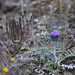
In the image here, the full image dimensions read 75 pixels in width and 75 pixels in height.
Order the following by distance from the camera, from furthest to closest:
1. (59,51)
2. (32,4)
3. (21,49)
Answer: (32,4)
(21,49)
(59,51)

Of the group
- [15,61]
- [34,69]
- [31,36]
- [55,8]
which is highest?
[55,8]

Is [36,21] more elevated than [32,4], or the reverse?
[32,4]

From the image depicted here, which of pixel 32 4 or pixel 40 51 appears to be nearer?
pixel 40 51

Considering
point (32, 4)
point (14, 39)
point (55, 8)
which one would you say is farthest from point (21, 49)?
point (32, 4)

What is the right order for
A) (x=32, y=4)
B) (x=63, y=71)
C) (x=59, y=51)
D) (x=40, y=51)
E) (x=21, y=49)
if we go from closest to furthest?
(x=63, y=71) < (x=40, y=51) < (x=59, y=51) < (x=21, y=49) < (x=32, y=4)

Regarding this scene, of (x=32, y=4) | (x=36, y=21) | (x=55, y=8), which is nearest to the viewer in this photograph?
(x=36, y=21)

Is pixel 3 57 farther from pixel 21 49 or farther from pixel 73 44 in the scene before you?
pixel 73 44

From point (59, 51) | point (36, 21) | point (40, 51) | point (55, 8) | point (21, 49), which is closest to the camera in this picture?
point (40, 51)

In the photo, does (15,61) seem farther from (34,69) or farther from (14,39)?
(14,39)

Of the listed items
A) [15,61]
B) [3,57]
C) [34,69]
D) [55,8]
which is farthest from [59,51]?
[55,8]
